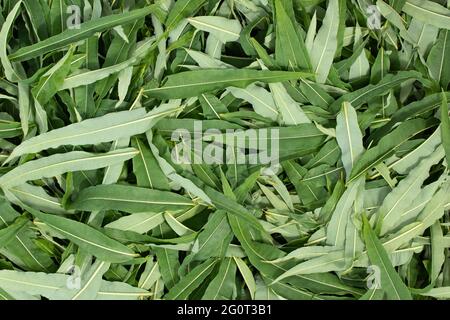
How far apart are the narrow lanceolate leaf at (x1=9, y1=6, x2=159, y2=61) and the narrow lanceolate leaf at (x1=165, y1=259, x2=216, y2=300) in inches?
12.0

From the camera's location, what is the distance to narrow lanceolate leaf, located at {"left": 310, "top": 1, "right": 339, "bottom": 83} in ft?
2.61

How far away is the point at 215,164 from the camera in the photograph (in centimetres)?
78

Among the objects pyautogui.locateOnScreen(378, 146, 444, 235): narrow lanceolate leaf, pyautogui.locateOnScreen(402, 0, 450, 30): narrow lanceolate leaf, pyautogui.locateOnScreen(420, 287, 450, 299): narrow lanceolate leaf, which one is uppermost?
pyautogui.locateOnScreen(402, 0, 450, 30): narrow lanceolate leaf

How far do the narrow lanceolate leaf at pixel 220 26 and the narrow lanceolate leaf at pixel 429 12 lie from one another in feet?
0.73

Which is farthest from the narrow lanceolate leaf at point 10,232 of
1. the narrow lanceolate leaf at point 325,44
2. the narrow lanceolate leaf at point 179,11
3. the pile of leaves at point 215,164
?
the narrow lanceolate leaf at point 325,44

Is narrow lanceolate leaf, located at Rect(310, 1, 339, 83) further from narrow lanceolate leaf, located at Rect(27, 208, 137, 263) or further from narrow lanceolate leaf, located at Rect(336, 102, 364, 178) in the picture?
narrow lanceolate leaf, located at Rect(27, 208, 137, 263)

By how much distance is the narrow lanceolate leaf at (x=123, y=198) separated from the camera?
741 mm

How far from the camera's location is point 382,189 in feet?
2.56

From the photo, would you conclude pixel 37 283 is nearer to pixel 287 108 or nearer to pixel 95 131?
pixel 95 131

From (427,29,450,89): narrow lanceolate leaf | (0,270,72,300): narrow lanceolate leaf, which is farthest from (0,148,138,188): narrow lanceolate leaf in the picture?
(427,29,450,89): narrow lanceolate leaf

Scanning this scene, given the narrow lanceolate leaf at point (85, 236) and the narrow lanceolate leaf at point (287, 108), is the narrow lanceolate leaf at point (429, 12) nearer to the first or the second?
the narrow lanceolate leaf at point (287, 108)

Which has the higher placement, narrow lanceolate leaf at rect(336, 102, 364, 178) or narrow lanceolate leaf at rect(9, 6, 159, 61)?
narrow lanceolate leaf at rect(9, 6, 159, 61)
